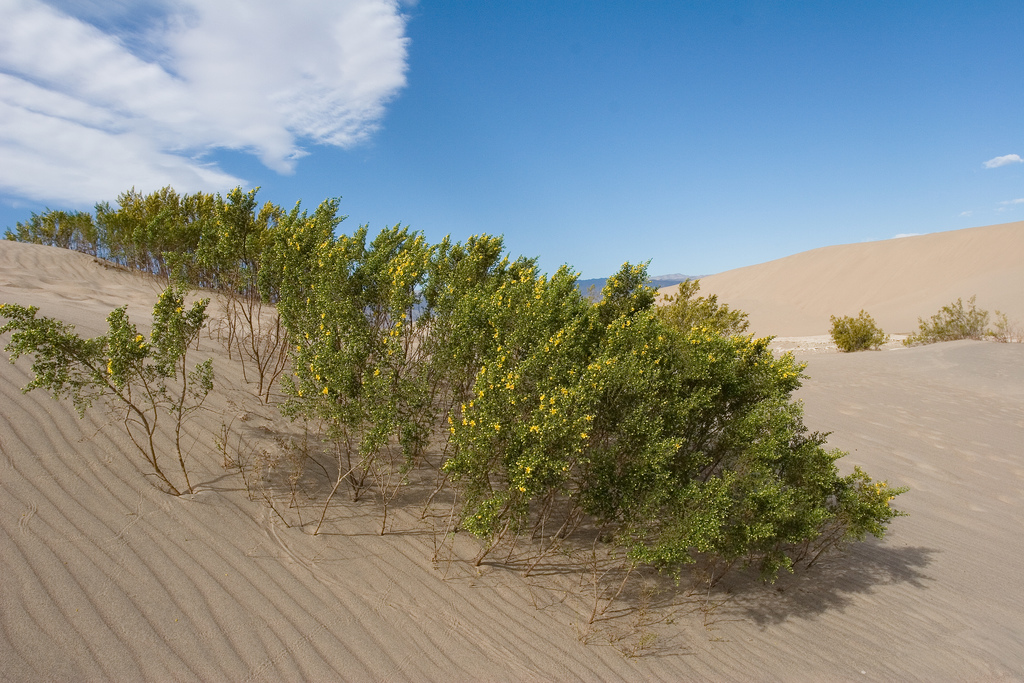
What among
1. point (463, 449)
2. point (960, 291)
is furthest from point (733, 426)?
point (960, 291)

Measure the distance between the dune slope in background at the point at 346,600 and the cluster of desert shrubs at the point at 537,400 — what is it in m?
0.54

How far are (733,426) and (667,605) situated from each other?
2397mm

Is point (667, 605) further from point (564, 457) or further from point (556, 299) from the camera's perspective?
point (556, 299)

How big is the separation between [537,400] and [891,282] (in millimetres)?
61505

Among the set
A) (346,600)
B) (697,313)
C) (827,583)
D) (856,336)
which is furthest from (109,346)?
(856,336)

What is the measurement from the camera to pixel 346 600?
577 cm

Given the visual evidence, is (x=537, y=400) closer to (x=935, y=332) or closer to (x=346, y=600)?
(x=346, y=600)

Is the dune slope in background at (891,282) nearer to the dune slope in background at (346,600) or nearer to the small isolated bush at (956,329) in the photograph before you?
the small isolated bush at (956,329)

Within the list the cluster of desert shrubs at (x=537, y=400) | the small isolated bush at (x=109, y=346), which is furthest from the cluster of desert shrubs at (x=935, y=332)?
the small isolated bush at (x=109, y=346)

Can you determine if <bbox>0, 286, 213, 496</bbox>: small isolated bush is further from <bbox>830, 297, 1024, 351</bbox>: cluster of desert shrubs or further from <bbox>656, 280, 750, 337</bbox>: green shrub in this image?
<bbox>830, 297, 1024, 351</bbox>: cluster of desert shrubs

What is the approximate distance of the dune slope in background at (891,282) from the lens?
45.4 m

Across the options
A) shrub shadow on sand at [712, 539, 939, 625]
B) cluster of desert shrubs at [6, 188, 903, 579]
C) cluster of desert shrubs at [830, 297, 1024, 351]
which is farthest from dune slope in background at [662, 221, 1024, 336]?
cluster of desert shrubs at [6, 188, 903, 579]

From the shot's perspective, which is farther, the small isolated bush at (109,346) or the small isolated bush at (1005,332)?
the small isolated bush at (1005,332)

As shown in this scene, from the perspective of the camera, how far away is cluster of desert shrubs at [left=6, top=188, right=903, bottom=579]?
5.70 m
